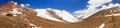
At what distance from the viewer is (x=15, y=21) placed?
51.0 feet

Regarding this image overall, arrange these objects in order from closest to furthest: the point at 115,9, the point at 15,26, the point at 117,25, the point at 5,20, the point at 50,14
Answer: the point at 117,25
the point at 15,26
the point at 5,20
the point at 115,9
the point at 50,14

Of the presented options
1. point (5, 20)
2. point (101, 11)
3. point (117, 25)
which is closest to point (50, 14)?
point (101, 11)

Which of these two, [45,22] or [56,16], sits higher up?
[56,16]

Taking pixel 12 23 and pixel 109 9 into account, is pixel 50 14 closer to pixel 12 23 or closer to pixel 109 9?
pixel 109 9

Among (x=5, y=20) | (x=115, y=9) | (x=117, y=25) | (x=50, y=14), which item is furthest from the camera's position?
(x=50, y=14)

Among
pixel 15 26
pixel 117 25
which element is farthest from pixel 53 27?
pixel 117 25

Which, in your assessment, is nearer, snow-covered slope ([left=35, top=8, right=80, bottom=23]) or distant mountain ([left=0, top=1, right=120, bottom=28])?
distant mountain ([left=0, top=1, right=120, bottom=28])

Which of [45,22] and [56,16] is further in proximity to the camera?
[56,16]

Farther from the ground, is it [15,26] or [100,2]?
[100,2]

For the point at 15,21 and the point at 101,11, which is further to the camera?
the point at 101,11

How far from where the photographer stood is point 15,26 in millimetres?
14906

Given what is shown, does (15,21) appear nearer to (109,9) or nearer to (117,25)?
(117,25)

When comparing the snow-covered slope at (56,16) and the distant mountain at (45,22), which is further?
the snow-covered slope at (56,16)

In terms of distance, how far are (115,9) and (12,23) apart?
10099 mm
